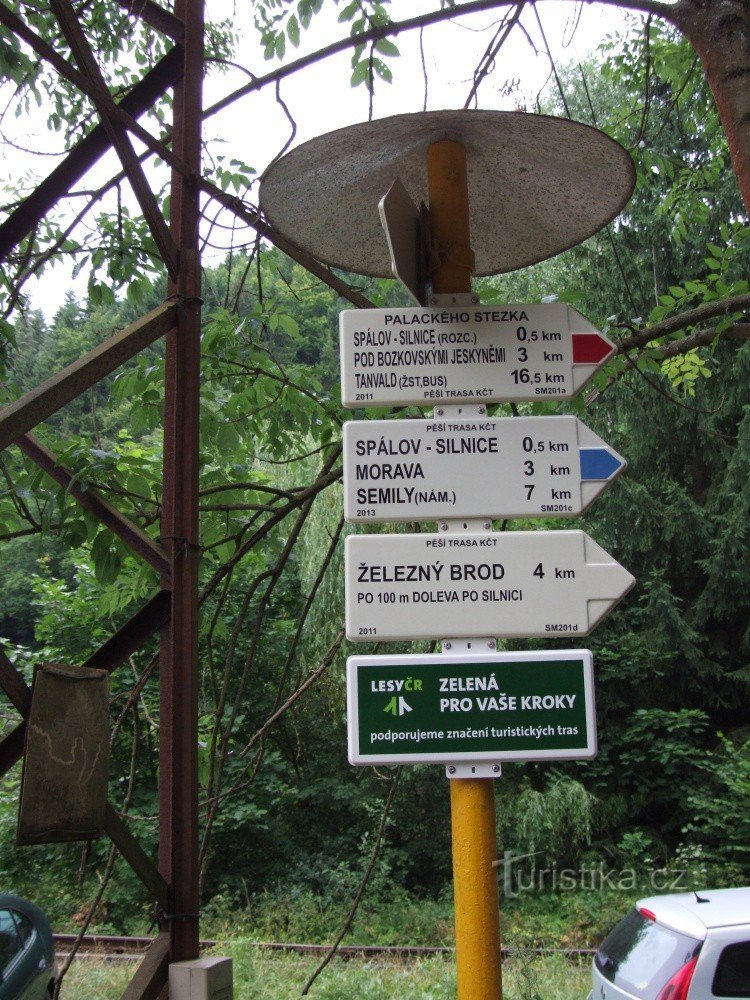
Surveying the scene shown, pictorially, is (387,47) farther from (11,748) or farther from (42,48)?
(11,748)

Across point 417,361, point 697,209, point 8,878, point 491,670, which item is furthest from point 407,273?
point 8,878

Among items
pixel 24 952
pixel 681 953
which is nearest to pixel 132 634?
pixel 24 952

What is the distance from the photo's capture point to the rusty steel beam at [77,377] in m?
2.42

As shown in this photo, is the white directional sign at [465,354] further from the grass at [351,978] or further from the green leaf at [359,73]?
the grass at [351,978]

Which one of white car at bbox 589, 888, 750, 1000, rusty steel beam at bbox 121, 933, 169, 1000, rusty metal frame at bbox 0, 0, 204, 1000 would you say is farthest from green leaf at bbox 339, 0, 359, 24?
white car at bbox 589, 888, 750, 1000

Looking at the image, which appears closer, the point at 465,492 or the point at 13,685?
the point at 465,492

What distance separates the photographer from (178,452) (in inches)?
119

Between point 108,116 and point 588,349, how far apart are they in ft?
4.72

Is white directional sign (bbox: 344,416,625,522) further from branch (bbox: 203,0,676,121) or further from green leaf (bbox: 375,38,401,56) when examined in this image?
green leaf (bbox: 375,38,401,56)

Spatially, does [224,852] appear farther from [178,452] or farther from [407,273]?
[407,273]

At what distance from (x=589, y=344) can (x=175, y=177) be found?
5.27ft

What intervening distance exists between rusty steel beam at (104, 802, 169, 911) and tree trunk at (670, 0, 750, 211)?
2364 mm

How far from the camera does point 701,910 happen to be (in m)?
5.44

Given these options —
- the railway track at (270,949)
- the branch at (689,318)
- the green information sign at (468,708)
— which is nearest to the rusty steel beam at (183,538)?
the green information sign at (468,708)
